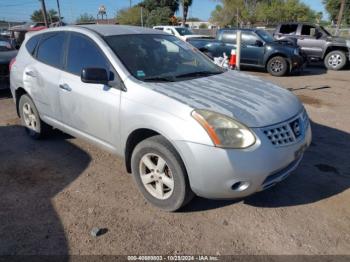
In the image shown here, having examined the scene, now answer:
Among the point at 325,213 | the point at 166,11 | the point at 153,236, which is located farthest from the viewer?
the point at 166,11

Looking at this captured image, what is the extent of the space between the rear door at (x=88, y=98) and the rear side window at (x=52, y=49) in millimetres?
200

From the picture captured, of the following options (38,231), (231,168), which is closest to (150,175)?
(231,168)

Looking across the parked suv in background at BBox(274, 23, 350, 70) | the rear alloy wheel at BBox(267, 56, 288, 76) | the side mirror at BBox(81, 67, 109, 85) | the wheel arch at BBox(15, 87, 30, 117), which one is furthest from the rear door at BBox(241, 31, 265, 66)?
the side mirror at BBox(81, 67, 109, 85)

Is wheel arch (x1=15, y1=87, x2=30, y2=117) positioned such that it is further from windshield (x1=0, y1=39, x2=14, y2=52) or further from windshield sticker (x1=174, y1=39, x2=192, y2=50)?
windshield (x1=0, y1=39, x2=14, y2=52)

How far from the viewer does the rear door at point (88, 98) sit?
131 inches

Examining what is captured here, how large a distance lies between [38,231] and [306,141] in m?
2.61

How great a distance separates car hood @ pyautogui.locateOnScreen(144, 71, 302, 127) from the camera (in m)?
2.78

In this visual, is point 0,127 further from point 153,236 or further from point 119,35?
point 153,236

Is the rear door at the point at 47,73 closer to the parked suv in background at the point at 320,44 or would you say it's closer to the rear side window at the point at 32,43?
the rear side window at the point at 32,43

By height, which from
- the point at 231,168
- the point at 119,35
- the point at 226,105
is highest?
the point at 119,35

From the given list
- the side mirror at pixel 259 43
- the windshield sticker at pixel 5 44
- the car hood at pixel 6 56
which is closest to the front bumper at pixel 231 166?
the car hood at pixel 6 56

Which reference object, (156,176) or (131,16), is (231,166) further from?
(131,16)

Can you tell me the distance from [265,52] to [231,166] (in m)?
10.3

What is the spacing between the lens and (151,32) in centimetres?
416
